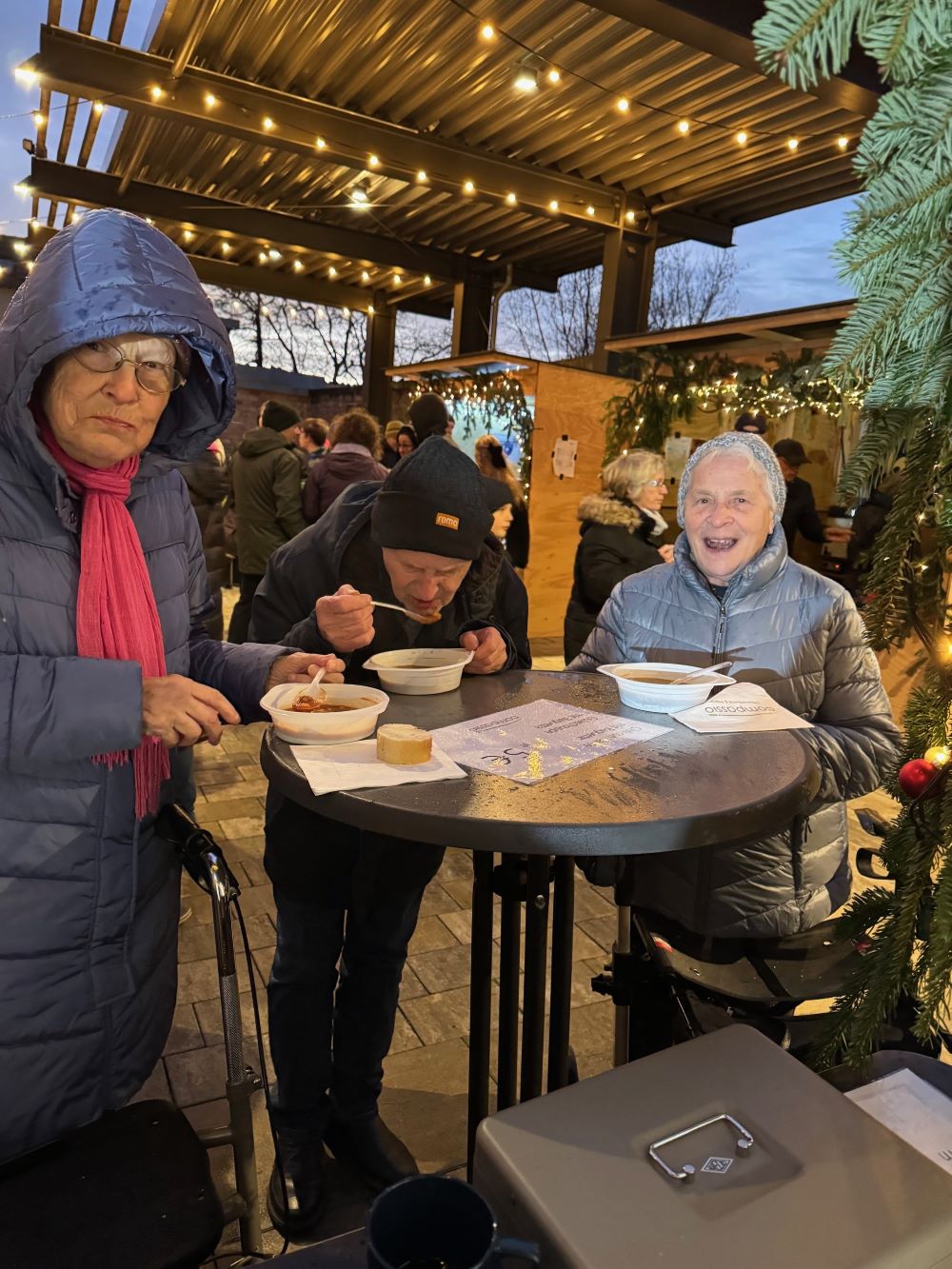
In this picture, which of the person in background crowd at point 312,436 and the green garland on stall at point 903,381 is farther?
the person in background crowd at point 312,436

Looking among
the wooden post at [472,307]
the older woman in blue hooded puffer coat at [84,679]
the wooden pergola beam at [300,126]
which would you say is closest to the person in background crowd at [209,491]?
the wooden pergola beam at [300,126]

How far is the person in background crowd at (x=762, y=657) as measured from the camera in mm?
1854

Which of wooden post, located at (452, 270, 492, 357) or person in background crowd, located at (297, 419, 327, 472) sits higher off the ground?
wooden post, located at (452, 270, 492, 357)

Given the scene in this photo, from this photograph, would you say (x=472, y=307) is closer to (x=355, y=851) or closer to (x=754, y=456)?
(x=754, y=456)

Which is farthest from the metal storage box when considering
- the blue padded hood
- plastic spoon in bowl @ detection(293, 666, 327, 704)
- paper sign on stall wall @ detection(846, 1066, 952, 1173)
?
the blue padded hood

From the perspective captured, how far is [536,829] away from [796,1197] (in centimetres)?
47

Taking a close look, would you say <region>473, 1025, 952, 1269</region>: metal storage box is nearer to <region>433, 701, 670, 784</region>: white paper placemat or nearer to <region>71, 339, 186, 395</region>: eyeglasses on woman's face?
<region>433, 701, 670, 784</region>: white paper placemat

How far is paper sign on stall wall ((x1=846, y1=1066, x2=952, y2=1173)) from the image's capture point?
1209 millimetres

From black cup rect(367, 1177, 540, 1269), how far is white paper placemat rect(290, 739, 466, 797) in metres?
0.49

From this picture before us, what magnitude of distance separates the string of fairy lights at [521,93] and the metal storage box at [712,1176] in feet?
19.7

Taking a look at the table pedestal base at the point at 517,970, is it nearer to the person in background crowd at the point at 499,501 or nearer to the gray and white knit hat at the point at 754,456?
the gray and white knit hat at the point at 754,456

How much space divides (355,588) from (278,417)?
14.0 ft

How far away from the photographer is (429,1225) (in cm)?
89

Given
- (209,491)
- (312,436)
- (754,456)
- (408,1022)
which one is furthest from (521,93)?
(408,1022)
